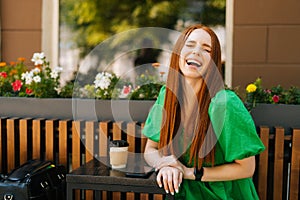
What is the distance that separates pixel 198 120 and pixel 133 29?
3206 millimetres

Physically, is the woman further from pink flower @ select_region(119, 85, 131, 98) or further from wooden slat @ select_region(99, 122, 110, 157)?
pink flower @ select_region(119, 85, 131, 98)

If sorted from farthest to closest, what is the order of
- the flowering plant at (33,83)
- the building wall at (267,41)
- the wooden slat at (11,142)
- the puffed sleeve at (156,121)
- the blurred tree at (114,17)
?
the blurred tree at (114,17)
the building wall at (267,41)
the flowering plant at (33,83)
the wooden slat at (11,142)
the puffed sleeve at (156,121)

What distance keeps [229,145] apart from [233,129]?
0.23 ft

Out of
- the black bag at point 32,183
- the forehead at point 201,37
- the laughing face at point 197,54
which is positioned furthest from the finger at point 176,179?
the black bag at point 32,183

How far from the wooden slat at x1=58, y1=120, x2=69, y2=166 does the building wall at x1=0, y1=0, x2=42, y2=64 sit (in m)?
1.42

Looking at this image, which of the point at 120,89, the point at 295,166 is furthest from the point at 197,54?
the point at 120,89

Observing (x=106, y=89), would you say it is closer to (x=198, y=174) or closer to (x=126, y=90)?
(x=126, y=90)

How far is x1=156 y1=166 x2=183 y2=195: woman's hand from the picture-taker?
2.00 m

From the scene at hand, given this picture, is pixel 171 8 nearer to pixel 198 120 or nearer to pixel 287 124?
pixel 287 124

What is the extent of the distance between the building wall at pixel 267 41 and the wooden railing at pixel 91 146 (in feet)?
3.81

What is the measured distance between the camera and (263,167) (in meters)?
2.69

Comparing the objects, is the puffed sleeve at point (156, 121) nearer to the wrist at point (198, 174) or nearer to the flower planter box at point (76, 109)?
the wrist at point (198, 174)

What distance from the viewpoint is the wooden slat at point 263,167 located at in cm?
266

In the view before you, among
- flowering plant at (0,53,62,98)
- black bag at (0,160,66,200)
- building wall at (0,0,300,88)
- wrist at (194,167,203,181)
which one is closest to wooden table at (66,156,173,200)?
wrist at (194,167,203,181)
